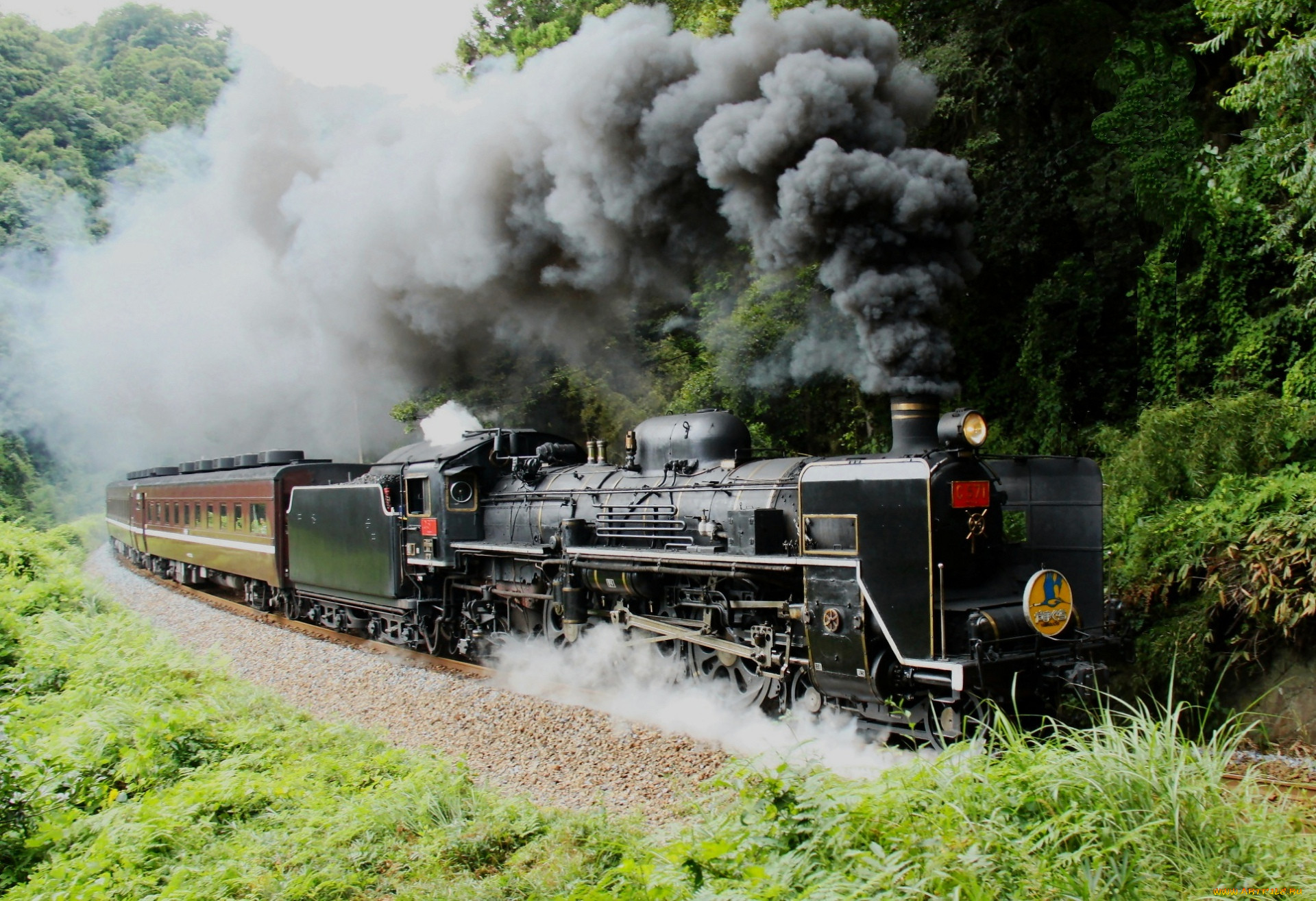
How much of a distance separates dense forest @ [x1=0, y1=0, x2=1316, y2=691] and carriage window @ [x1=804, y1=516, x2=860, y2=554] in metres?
2.73

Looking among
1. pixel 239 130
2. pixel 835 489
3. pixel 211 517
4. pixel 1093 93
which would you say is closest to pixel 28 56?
pixel 239 130

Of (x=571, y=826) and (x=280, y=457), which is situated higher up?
(x=280, y=457)

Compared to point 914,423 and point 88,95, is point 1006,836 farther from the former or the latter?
point 88,95

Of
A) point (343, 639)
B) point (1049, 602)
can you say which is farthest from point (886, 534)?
point (343, 639)

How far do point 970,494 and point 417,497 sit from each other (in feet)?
23.1

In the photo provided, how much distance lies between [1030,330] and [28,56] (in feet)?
175

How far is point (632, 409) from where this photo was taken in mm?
17359

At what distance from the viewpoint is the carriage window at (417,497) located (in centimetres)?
1052

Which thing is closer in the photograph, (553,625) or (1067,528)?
(1067,528)

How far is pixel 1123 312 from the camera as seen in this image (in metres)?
12.3

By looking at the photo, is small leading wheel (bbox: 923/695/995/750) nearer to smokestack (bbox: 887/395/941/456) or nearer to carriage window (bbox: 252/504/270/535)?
smokestack (bbox: 887/395/941/456)

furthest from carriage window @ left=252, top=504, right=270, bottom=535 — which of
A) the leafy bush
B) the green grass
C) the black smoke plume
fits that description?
the leafy bush

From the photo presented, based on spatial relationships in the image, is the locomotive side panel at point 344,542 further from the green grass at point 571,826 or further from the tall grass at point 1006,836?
the tall grass at point 1006,836

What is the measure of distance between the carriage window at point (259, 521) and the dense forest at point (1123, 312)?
490 cm
